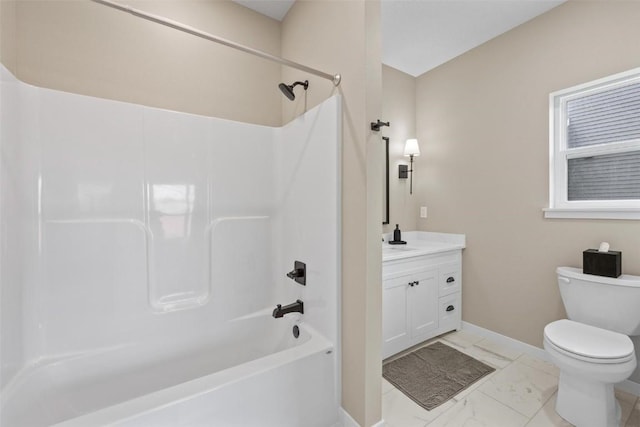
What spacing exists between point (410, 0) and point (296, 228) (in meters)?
1.82

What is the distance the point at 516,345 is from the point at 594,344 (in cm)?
90

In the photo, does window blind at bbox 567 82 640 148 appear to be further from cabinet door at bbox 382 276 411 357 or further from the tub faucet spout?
the tub faucet spout

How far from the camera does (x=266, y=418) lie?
1.21 metres

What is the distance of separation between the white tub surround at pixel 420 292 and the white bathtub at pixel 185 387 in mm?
753

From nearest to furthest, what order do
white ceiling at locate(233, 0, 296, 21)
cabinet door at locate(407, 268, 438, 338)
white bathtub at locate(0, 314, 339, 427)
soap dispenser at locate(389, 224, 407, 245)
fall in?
white bathtub at locate(0, 314, 339, 427) < white ceiling at locate(233, 0, 296, 21) < cabinet door at locate(407, 268, 438, 338) < soap dispenser at locate(389, 224, 407, 245)

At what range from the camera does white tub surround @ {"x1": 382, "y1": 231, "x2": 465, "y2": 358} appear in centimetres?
206

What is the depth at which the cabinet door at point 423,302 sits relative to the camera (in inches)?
86.8

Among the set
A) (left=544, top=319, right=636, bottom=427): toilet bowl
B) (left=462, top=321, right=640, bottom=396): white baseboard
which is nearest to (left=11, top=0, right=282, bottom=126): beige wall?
(left=544, top=319, right=636, bottom=427): toilet bowl

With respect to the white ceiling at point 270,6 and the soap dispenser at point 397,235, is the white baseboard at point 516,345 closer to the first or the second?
the soap dispenser at point 397,235

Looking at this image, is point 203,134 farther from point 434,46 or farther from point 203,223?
point 434,46

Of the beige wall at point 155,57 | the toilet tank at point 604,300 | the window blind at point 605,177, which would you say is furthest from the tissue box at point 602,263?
the beige wall at point 155,57

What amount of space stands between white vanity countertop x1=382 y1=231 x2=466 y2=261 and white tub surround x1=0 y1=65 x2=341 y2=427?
3.21 ft

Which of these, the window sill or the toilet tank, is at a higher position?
the window sill

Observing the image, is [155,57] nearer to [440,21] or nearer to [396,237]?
[440,21]
